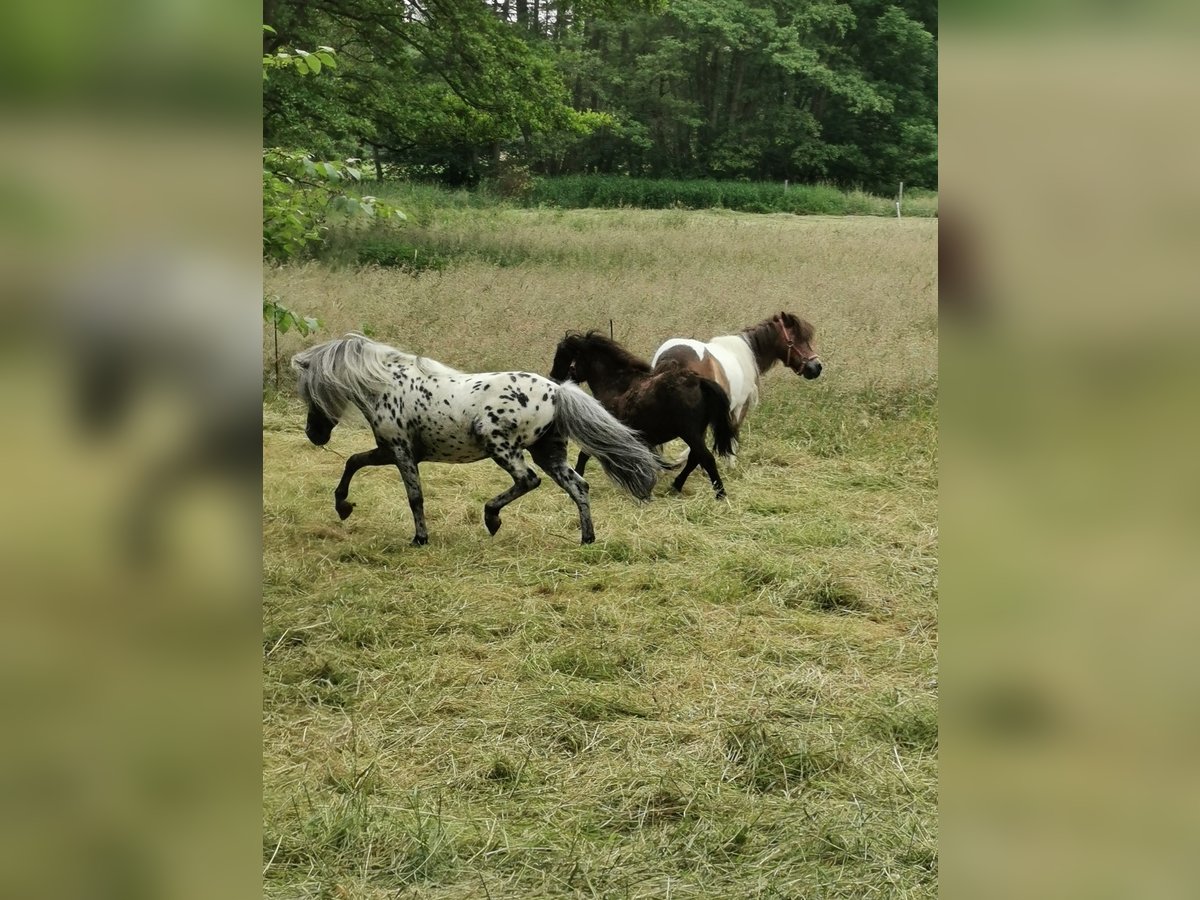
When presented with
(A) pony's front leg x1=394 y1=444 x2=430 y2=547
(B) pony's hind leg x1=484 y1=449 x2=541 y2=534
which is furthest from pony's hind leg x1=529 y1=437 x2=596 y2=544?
(A) pony's front leg x1=394 y1=444 x2=430 y2=547

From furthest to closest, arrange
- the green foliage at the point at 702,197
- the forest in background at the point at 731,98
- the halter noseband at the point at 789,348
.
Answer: the forest in background at the point at 731,98, the green foliage at the point at 702,197, the halter noseband at the point at 789,348

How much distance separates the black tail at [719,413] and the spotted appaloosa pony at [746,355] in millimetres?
313

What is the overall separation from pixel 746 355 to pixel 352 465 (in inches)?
101

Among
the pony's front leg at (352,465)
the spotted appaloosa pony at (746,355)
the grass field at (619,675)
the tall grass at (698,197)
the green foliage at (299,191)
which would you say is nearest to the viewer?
the grass field at (619,675)

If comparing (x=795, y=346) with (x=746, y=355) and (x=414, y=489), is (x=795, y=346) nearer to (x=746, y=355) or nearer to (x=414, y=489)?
(x=746, y=355)

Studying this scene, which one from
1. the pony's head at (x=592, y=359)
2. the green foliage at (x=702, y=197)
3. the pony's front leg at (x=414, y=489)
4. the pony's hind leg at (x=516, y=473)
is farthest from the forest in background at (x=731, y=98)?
the pony's hind leg at (x=516, y=473)

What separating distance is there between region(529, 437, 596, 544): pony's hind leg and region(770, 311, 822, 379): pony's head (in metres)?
2.05

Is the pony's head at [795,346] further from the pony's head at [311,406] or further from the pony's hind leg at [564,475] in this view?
the pony's head at [311,406]

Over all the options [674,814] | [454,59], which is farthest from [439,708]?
[454,59]

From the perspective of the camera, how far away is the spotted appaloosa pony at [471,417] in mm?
5113

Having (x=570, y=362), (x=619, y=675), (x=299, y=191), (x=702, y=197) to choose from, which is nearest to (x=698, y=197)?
(x=702, y=197)

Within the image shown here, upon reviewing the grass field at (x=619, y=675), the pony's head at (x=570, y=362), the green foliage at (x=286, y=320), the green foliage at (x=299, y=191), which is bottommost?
the grass field at (x=619, y=675)

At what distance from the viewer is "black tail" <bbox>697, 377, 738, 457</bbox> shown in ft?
18.9
